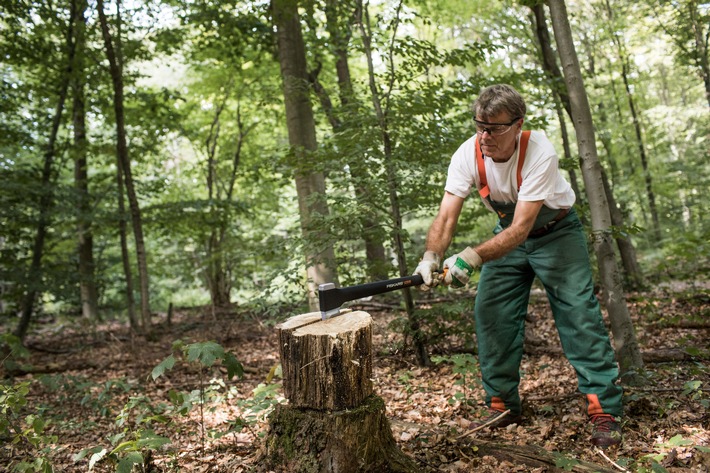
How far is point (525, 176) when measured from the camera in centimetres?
287

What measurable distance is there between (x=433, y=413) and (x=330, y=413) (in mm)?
1519

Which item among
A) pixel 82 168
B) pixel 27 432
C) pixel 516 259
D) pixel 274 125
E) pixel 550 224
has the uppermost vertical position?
pixel 274 125

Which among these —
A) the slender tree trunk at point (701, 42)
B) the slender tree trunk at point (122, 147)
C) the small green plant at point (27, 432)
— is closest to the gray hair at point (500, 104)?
the small green plant at point (27, 432)

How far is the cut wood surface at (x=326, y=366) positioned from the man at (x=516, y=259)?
608mm

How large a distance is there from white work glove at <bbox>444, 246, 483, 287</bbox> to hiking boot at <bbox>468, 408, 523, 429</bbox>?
3.46 ft

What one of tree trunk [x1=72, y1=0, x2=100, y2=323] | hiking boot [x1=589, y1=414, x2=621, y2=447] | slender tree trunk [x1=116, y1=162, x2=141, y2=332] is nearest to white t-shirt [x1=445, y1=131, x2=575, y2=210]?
hiking boot [x1=589, y1=414, x2=621, y2=447]

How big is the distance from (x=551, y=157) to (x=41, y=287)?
8.20 metres

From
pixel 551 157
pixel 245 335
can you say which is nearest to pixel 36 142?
pixel 245 335

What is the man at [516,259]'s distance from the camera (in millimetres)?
2789

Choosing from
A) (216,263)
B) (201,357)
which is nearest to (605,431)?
(201,357)

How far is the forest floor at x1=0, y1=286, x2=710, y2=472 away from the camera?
2654 mm

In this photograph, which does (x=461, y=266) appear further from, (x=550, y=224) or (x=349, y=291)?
(x=550, y=224)

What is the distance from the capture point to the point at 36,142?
8.04 metres

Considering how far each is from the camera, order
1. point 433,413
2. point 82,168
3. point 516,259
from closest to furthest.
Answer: point 516,259, point 433,413, point 82,168
